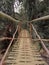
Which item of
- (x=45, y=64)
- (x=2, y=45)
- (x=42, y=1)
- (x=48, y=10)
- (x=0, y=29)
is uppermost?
(x=42, y=1)

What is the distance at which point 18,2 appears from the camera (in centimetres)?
1024

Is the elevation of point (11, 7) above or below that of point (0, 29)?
above

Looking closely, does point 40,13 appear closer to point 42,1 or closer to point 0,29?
point 42,1

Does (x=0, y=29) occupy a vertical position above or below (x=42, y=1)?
below

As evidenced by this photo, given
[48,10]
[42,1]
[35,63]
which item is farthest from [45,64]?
[42,1]

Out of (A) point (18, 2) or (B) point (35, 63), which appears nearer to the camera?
(B) point (35, 63)

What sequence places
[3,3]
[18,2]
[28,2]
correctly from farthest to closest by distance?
[18,2] < [28,2] < [3,3]

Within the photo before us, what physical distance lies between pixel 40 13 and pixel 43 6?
0.33 metres

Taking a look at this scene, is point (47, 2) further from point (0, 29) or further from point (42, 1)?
point (0, 29)

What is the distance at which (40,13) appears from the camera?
8.75m

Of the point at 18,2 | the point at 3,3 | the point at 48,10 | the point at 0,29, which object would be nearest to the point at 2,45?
the point at 0,29

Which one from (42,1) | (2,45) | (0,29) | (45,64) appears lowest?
(45,64)

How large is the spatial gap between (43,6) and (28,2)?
0.88 metres

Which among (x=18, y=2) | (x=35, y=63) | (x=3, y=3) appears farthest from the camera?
(x=18, y=2)
